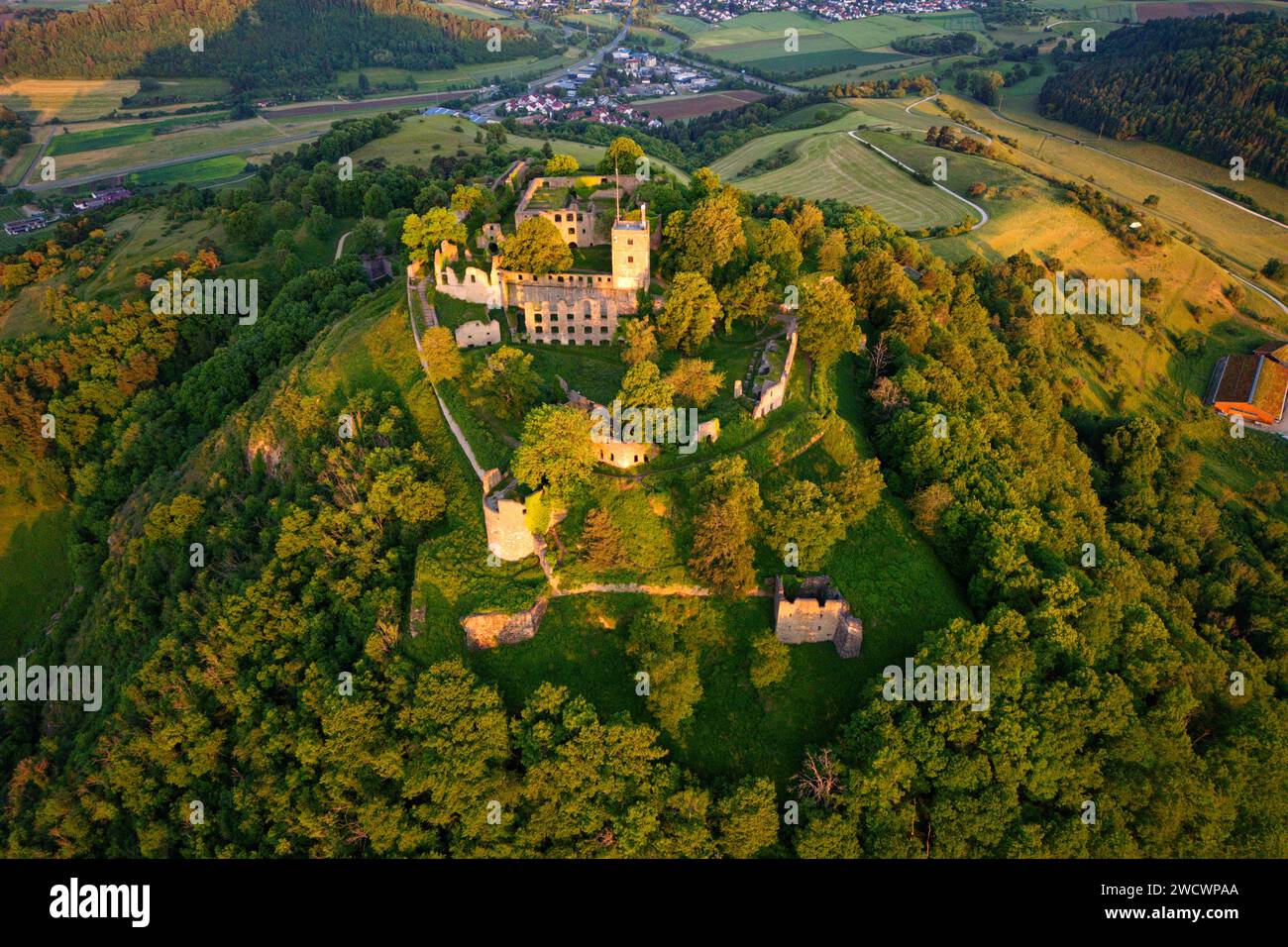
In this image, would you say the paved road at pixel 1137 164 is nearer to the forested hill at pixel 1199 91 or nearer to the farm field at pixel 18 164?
the forested hill at pixel 1199 91

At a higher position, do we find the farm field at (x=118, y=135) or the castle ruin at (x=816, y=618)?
the farm field at (x=118, y=135)

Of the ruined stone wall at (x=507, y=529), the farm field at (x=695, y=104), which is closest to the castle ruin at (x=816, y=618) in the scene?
the ruined stone wall at (x=507, y=529)

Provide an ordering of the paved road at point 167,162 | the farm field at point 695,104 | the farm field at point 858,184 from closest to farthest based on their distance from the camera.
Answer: the farm field at point 858,184 < the paved road at point 167,162 < the farm field at point 695,104

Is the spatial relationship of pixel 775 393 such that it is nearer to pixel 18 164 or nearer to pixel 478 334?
pixel 478 334

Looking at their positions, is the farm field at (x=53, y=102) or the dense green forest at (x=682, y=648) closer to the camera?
the dense green forest at (x=682, y=648)

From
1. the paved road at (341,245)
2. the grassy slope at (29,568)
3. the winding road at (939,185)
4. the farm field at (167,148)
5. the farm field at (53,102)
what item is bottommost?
the grassy slope at (29,568)

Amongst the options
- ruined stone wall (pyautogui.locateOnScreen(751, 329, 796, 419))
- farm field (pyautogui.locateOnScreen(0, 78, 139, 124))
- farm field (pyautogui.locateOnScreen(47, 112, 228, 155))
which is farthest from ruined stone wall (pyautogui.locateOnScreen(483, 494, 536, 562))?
farm field (pyautogui.locateOnScreen(0, 78, 139, 124))
